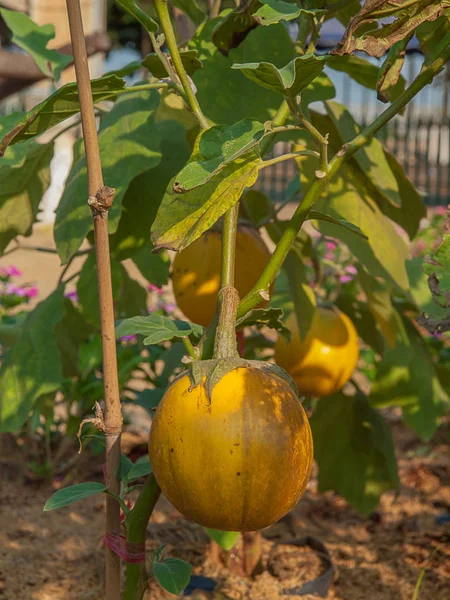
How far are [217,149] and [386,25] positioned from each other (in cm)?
21

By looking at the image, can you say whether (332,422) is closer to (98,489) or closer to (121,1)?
(98,489)

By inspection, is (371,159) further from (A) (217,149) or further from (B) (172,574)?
(B) (172,574)

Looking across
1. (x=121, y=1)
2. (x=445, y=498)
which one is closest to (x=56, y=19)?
(x=445, y=498)

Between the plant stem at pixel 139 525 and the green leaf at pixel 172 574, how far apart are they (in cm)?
3

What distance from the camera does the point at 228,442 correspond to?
78 cm

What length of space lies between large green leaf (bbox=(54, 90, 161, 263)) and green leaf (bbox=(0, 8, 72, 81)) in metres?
0.22

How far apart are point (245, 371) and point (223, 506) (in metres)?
0.13

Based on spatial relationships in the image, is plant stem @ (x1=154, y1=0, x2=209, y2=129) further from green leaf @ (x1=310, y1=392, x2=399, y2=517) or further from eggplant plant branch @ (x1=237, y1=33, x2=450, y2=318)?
green leaf @ (x1=310, y1=392, x2=399, y2=517)

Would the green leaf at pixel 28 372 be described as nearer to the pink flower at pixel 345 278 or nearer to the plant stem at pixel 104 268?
the plant stem at pixel 104 268

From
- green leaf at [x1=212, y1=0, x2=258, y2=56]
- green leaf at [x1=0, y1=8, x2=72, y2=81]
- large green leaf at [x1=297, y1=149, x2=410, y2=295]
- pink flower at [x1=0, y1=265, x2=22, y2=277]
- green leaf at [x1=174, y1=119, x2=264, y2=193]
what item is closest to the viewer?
green leaf at [x1=174, y1=119, x2=264, y2=193]

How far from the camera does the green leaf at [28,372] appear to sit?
138 cm

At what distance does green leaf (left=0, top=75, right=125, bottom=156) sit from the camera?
824mm

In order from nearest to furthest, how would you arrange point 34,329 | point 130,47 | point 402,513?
1. point 34,329
2. point 402,513
3. point 130,47

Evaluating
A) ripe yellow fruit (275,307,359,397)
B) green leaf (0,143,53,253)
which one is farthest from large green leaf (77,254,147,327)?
ripe yellow fruit (275,307,359,397)
